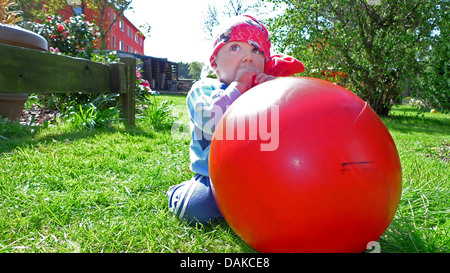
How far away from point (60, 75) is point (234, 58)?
10.0 feet

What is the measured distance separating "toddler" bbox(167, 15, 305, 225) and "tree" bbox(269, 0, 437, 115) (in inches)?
309

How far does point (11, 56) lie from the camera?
352cm

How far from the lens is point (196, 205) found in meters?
1.90

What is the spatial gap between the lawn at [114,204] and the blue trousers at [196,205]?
6 centimetres

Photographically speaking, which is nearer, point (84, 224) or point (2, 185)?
point (84, 224)

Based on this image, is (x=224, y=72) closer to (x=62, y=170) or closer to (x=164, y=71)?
(x=62, y=170)

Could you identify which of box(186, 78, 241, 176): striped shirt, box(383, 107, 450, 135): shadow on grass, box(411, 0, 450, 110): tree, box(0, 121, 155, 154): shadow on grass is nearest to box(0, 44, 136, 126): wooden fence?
box(0, 121, 155, 154): shadow on grass

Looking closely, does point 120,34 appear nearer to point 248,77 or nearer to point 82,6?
point 82,6

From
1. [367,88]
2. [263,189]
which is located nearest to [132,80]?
[263,189]

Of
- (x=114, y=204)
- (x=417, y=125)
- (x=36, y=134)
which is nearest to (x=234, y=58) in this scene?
(x=114, y=204)

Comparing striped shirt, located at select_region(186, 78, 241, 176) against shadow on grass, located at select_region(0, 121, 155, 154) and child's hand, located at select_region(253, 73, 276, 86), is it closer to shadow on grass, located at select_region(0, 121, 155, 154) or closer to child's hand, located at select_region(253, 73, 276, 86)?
child's hand, located at select_region(253, 73, 276, 86)

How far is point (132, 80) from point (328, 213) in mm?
4574

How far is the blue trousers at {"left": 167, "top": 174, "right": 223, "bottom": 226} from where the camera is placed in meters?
1.91

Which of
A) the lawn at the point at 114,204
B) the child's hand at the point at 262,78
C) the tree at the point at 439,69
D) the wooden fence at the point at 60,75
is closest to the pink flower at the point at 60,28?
the wooden fence at the point at 60,75
